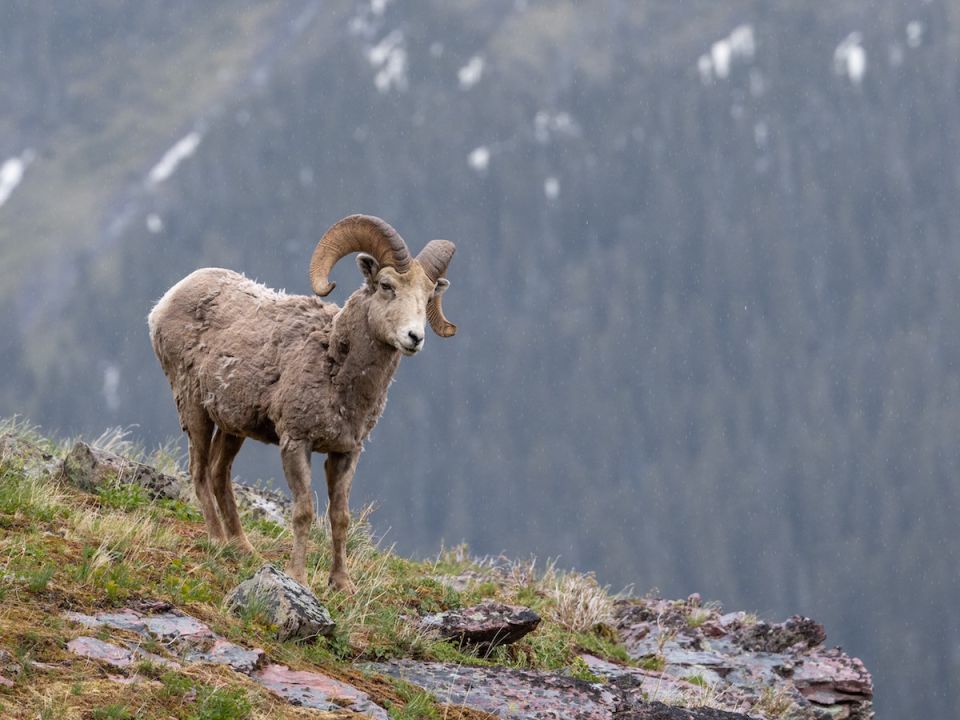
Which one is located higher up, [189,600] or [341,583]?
[341,583]

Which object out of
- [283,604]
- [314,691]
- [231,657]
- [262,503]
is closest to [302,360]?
[283,604]

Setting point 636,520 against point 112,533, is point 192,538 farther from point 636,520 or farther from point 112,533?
point 636,520

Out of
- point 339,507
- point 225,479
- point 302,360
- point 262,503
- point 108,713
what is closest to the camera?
point 108,713

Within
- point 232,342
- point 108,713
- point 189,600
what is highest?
point 232,342

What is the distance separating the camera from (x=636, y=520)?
7618 inches

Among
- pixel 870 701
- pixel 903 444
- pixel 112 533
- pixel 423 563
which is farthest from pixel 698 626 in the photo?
pixel 903 444

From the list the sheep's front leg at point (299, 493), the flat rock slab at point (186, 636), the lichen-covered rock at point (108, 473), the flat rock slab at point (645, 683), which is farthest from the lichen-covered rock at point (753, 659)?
the flat rock slab at point (186, 636)

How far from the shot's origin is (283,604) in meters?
8.99

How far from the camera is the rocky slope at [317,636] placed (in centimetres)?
738

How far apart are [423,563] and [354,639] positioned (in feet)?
16.1

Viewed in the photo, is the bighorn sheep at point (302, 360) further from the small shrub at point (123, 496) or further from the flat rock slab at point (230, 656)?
the flat rock slab at point (230, 656)

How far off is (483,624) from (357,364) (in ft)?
7.58

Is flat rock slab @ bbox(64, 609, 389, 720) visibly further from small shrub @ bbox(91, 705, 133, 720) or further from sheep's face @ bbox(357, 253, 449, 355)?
sheep's face @ bbox(357, 253, 449, 355)

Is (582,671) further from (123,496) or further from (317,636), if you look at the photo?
(123,496)
